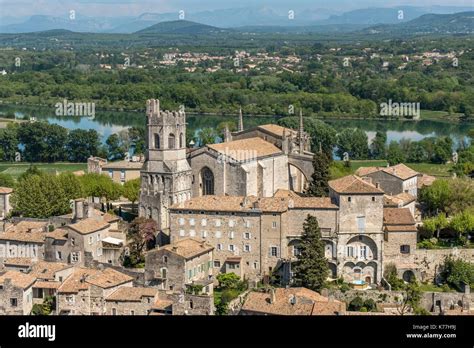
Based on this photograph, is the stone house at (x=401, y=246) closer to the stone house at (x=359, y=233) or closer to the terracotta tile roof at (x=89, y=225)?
the stone house at (x=359, y=233)

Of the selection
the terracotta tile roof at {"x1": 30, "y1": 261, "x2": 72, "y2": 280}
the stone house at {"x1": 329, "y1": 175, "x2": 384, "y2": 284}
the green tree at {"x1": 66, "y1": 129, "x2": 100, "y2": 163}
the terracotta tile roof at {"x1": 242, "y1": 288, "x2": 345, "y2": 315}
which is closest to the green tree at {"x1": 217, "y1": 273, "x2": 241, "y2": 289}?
the stone house at {"x1": 329, "y1": 175, "x2": 384, "y2": 284}

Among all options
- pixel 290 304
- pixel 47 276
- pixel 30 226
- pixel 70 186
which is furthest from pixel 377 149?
pixel 290 304

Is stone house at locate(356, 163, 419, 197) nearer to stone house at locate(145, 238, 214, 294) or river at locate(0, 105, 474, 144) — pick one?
stone house at locate(145, 238, 214, 294)

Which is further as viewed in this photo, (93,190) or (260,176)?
(93,190)

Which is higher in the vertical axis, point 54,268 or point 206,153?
point 206,153

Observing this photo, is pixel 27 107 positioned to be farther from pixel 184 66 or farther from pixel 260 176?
pixel 260 176
